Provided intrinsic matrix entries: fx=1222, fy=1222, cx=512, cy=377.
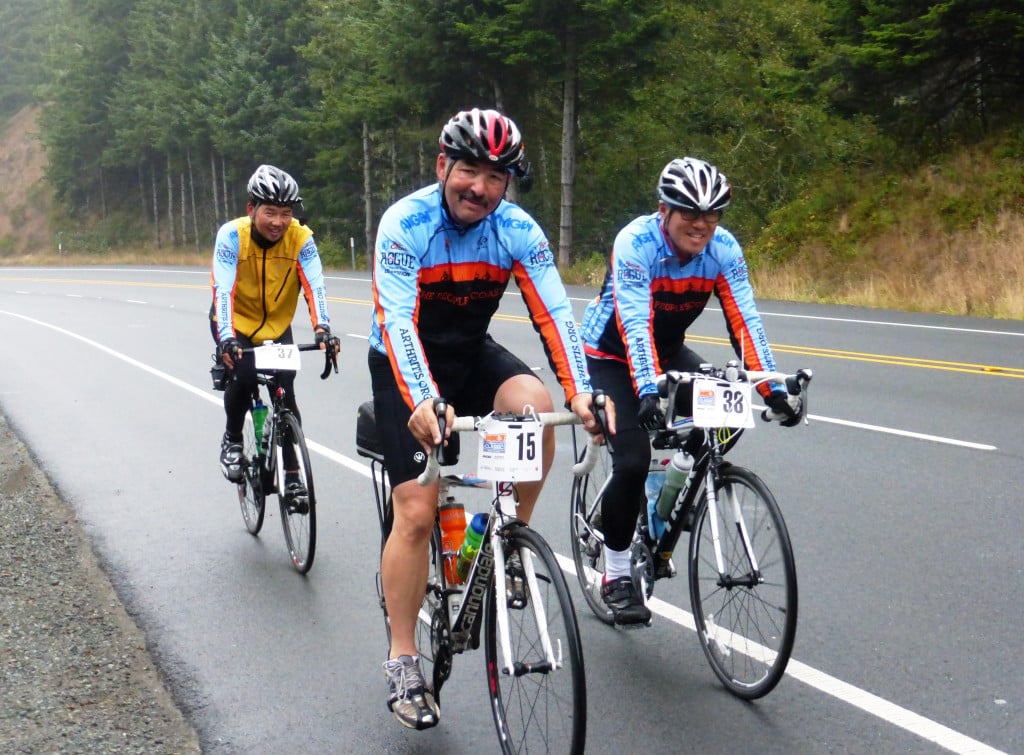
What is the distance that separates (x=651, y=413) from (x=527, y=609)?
123 centimetres

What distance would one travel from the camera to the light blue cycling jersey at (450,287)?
4023mm

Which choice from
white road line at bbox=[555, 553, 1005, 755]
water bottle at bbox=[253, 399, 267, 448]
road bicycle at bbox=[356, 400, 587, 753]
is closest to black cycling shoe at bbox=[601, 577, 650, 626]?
white road line at bbox=[555, 553, 1005, 755]

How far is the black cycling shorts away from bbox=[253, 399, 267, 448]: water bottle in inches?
106

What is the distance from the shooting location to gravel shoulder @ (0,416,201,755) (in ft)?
14.2

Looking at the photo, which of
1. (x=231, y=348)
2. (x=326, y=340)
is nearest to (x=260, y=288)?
(x=326, y=340)

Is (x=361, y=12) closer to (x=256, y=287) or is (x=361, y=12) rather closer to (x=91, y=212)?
(x=256, y=287)

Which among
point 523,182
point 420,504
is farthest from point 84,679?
point 523,182

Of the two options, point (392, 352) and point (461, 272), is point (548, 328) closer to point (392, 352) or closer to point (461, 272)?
point (461, 272)

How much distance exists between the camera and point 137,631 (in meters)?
5.51

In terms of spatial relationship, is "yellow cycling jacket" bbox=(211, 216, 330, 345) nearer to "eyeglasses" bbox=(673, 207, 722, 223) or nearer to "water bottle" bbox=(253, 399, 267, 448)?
"water bottle" bbox=(253, 399, 267, 448)

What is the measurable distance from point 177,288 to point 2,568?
2854 centimetres

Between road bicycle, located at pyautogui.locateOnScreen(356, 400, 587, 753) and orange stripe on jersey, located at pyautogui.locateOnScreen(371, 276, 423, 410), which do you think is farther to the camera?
orange stripe on jersey, located at pyautogui.locateOnScreen(371, 276, 423, 410)

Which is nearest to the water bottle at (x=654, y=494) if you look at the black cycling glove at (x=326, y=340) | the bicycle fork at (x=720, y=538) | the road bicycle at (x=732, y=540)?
the road bicycle at (x=732, y=540)

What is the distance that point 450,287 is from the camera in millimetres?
Result: 4270
